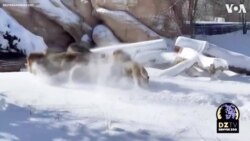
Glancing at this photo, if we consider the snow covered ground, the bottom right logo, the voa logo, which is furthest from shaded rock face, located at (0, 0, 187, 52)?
the bottom right logo

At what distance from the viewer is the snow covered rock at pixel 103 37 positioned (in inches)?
239

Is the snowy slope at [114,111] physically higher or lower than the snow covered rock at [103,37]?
lower

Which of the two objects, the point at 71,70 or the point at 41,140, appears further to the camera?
the point at 71,70

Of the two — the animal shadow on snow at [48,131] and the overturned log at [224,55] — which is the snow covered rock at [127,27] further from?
the animal shadow on snow at [48,131]

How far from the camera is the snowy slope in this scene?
2861 millimetres

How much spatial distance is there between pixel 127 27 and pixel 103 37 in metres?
0.46

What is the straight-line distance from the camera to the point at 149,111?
3312mm

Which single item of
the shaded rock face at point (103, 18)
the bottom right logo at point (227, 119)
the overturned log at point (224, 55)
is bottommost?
the bottom right logo at point (227, 119)

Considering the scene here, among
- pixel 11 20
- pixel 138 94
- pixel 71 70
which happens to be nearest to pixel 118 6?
pixel 11 20

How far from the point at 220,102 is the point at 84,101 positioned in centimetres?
111

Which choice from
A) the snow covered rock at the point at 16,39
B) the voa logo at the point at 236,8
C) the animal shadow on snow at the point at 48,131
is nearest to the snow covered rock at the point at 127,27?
the snow covered rock at the point at 16,39

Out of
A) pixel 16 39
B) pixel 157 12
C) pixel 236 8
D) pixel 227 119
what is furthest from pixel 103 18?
pixel 227 119

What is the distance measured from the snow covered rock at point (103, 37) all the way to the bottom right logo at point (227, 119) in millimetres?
3011

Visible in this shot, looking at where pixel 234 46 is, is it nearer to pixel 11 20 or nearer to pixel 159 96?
pixel 159 96
